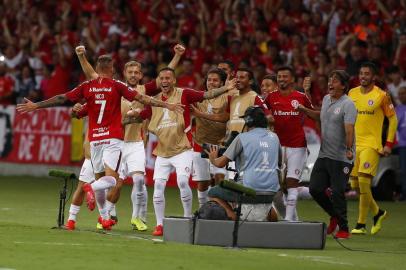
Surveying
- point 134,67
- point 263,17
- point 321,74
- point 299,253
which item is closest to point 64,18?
point 263,17

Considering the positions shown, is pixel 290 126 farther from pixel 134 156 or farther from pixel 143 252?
pixel 143 252

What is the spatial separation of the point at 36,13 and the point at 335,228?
1822 centimetres

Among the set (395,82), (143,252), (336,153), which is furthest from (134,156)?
(395,82)

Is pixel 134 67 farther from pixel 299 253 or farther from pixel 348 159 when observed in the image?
pixel 299 253

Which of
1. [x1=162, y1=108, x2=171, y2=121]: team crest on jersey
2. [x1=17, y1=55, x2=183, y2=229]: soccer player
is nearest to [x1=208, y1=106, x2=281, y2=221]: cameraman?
[x1=17, y1=55, x2=183, y2=229]: soccer player

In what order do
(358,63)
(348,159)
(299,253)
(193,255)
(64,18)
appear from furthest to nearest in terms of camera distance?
(64,18), (358,63), (348,159), (299,253), (193,255)

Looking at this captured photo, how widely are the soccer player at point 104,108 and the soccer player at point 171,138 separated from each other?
26.1 inches

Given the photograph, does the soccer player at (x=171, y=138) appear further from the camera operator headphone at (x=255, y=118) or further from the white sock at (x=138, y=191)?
the camera operator headphone at (x=255, y=118)

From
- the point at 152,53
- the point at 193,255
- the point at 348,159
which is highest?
the point at 152,53

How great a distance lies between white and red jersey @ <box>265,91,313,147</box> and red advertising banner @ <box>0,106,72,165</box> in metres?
11.8

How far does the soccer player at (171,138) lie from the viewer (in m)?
17.2

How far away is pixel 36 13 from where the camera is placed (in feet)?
111

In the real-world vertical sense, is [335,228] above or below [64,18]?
below

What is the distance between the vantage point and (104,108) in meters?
16.6
